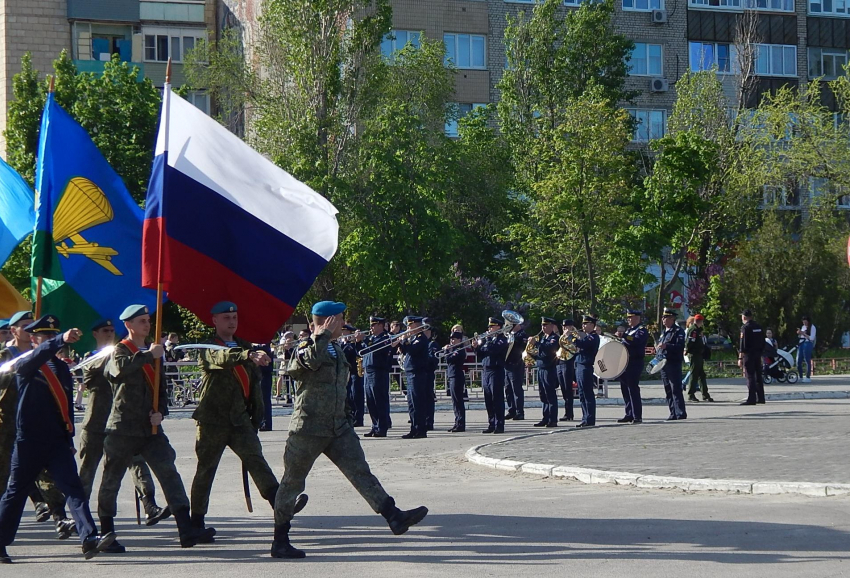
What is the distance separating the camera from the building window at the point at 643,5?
187 ft

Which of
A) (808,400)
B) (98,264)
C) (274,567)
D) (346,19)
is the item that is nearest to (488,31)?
(346,19)

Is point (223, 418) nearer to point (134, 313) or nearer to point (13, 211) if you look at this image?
point (134, 313)

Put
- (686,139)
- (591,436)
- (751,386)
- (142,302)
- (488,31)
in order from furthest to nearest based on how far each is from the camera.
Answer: (488,31) < (686,139) < (751,386) < (591,436) < (142,302)

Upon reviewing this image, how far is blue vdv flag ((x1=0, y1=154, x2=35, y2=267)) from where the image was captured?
1305cm

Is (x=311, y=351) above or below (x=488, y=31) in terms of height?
below

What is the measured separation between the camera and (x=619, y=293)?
1412 inches

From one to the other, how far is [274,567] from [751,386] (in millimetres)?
17371

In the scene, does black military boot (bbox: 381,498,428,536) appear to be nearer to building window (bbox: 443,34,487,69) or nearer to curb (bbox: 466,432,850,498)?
curb (bbox: 466,432,850,498)

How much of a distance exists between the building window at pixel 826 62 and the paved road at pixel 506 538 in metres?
51.7

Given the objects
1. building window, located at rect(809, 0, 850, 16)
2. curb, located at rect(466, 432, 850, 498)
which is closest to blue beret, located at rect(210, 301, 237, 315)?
curb, located at rect(466, 432, 850, 498)

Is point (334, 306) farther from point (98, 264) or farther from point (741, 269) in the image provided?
point (741, 269)

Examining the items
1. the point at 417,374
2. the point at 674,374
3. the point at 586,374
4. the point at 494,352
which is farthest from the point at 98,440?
the point at 674,374

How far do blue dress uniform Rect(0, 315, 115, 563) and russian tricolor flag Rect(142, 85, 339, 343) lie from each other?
1.11 meters

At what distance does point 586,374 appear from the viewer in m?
19.9
